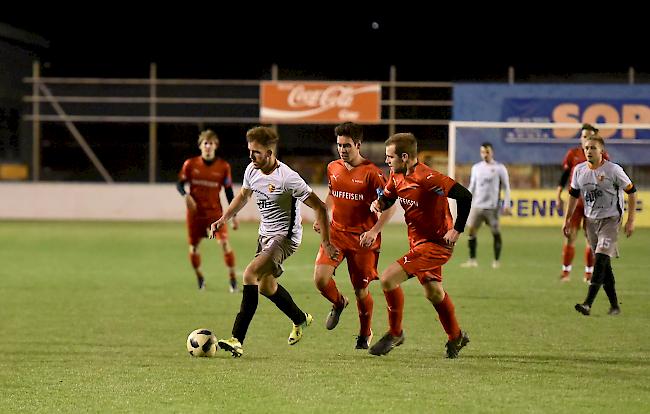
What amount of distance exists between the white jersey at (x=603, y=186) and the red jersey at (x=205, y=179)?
14.0 ft

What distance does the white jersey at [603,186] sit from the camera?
1088 cm

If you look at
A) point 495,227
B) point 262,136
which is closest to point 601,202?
point 262,136

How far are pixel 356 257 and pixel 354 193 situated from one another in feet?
1.71

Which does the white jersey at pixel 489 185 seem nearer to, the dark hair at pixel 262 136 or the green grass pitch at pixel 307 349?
the green grass pitch at pixel 307 349

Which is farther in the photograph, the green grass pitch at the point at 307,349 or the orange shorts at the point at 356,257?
the orange shorts at the point at 356,257

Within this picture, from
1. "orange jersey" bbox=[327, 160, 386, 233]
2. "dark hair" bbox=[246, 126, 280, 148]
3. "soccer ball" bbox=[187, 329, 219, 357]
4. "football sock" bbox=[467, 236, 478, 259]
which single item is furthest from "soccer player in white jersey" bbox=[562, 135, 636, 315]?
"football sock" bbox=[467, 236, 478, 259]

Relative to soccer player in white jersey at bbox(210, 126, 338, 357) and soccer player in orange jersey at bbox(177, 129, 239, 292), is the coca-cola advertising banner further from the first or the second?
soccer player in white jersey at bbox(210, 126, 338, 357)

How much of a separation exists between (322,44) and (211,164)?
→ 33.6m

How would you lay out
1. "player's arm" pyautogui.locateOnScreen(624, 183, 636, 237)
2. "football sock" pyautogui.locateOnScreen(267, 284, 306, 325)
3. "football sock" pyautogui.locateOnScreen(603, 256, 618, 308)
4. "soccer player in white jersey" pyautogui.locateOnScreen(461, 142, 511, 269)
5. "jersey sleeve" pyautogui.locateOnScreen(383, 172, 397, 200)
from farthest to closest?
"soccer player in white jersey" pyautogui.locateOnScreen(461, 142, 511, 269), "football sock" pyautogui.locateOnScreen(603, 256, 618, 308), "player's arm" pyautogui.locateOnScreen(624, 183, 636, 237), "football sock" pyautogui.locateOnScreen(267, 284, 306, 325), "jersey sleeve" pyautogui.locateOnScreen(383, 172, 397, 200)

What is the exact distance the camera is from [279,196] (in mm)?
8516

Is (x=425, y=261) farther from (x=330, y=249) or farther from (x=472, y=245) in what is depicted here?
(x=472, y=245)

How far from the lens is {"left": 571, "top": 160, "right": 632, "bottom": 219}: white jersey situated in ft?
35.7

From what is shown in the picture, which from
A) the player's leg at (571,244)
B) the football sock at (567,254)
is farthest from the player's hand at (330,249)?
the football sock at (567,254)

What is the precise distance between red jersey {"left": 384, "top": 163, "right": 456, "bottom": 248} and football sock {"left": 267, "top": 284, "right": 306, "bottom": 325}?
115 centimetres
